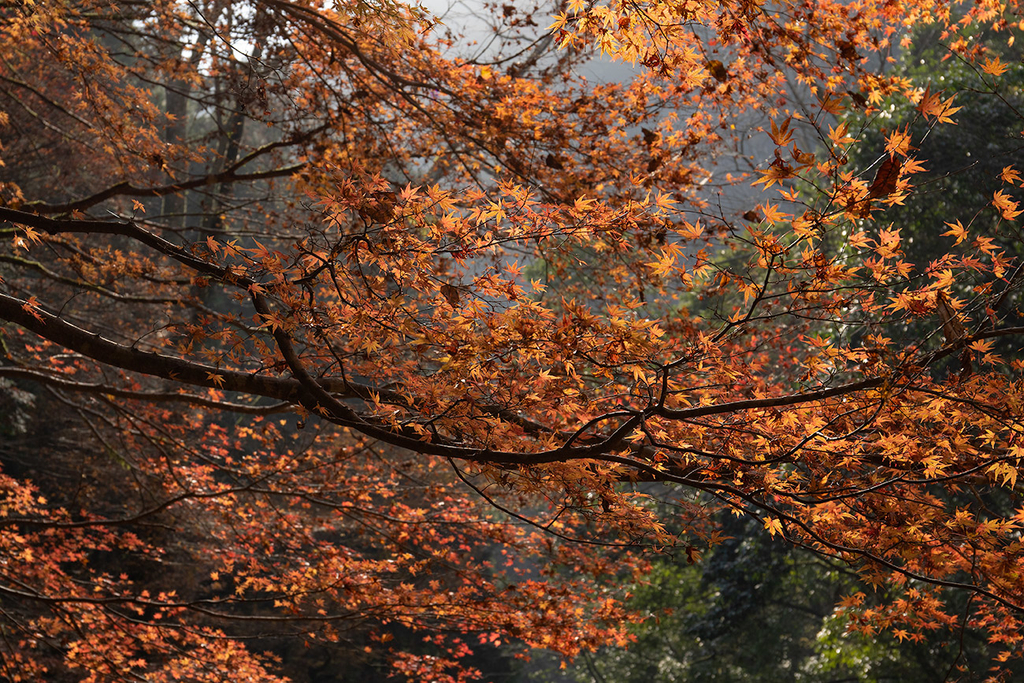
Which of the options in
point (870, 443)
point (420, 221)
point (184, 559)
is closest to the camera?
point (420, 221)

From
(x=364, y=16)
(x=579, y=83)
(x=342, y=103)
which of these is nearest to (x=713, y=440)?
(x=364, y=16)

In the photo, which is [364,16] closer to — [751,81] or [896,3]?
[896,3]

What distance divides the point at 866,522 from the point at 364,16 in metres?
3.19

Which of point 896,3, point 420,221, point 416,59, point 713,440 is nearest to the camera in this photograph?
point 420,221

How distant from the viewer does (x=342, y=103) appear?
17.4 ft

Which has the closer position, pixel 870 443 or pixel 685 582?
pixel 870 443

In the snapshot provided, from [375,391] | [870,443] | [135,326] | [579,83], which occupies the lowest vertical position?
[870,443]

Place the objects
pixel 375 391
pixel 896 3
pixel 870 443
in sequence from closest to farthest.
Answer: pixel 870 443 → pixel 375 391 → pixel 896 3

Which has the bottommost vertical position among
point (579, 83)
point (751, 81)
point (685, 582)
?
point (685, 582)

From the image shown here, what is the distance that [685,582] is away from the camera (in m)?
11.3

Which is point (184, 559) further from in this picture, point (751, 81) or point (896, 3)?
point (896, 3)

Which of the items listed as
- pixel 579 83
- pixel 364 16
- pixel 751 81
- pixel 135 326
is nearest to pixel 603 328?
pixel 364 16

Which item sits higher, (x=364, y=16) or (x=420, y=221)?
(x=364, y=16)

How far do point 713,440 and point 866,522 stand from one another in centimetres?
136
